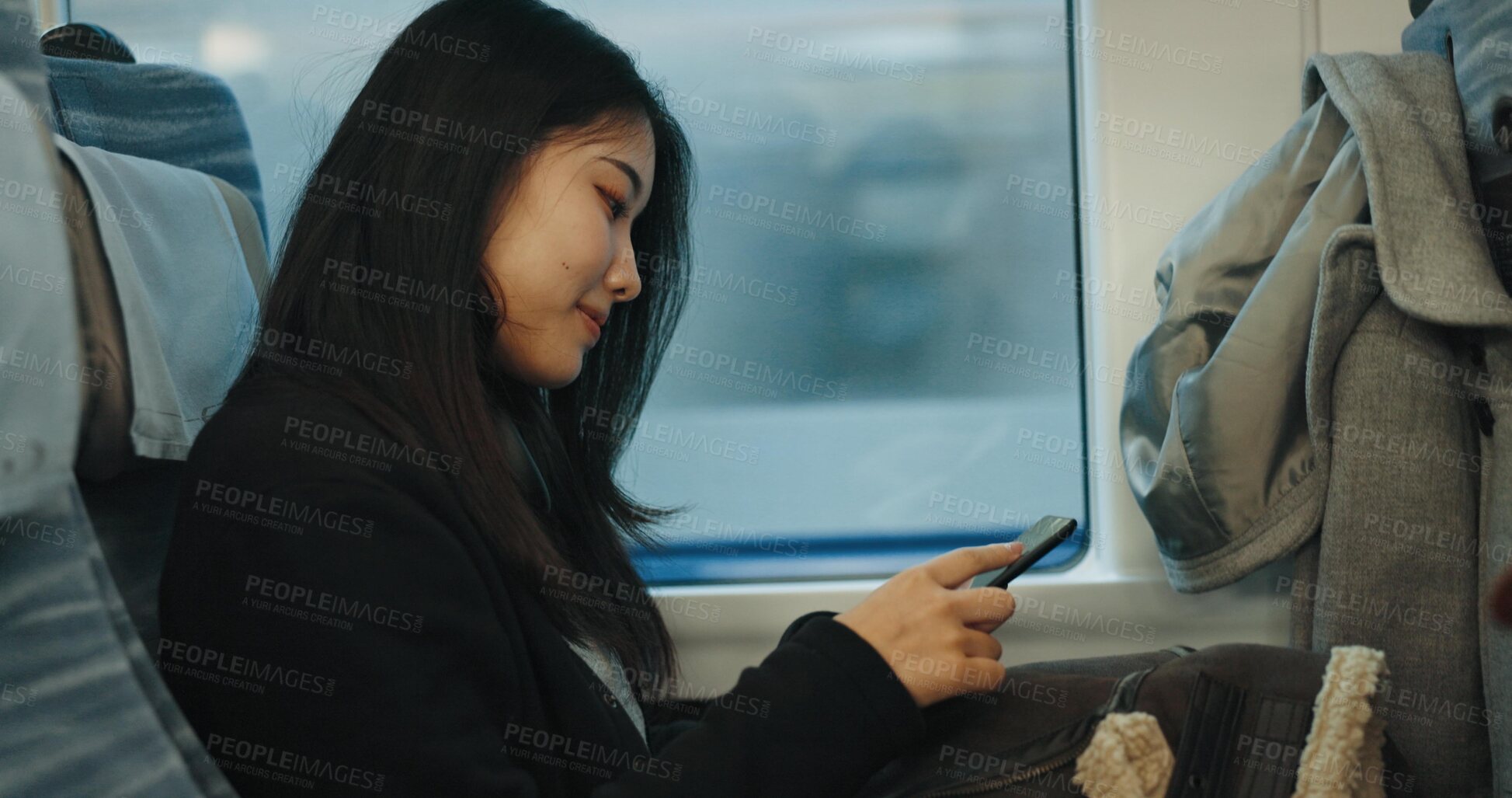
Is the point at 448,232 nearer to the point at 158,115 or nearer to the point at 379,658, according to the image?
the point at 379,658

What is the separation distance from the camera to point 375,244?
776 millimetres

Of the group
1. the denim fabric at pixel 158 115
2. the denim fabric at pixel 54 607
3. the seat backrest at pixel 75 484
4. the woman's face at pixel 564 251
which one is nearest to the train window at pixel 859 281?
the denim fabric at pixel 158 115

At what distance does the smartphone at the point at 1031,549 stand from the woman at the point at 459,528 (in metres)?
0.02

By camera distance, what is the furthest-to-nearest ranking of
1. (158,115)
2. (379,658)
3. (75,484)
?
1. (158,115)
2. (379,658)
3. (75,484)

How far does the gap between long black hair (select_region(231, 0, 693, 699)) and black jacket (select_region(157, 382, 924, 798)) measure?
0.15 feet

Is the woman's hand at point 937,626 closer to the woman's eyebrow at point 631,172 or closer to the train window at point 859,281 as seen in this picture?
the woman's eyebrow at point 631,172

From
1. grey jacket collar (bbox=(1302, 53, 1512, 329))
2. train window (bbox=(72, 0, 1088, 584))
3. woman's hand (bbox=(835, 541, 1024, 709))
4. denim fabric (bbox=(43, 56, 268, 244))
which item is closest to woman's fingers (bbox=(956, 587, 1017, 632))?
woman's hand (bbox=(835, 541, 1024, 709))

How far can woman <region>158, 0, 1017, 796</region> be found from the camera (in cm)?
60

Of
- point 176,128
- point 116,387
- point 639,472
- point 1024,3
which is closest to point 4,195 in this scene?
point 116,387

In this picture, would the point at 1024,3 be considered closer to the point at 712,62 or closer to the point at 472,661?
the point at 712,62

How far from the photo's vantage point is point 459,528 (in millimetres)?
675

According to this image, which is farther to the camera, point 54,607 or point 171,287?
point 171,287

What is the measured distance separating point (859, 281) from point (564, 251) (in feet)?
1.89

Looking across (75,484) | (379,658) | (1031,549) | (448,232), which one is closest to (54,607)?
(75,484)
